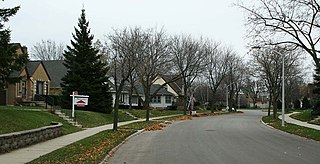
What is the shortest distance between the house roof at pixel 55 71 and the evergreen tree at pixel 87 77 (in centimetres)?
1165

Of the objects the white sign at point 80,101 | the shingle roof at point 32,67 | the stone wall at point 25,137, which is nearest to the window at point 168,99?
the shingle roof at point 32,67

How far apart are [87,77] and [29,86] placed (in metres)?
5.70

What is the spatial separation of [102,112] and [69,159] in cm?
2834

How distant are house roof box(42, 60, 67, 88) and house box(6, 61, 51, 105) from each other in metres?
8.38

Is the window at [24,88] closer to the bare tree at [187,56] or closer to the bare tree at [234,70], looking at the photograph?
the bare tree at [187,56]

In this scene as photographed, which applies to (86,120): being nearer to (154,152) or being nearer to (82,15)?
(82,15)

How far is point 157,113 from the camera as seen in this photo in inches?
2224

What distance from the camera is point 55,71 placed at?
55.6 meters

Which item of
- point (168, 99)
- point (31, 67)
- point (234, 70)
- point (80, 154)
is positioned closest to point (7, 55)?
point (80, 154)

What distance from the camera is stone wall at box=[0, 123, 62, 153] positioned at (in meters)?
14.0

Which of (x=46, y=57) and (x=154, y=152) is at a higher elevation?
(x=46, y=57)

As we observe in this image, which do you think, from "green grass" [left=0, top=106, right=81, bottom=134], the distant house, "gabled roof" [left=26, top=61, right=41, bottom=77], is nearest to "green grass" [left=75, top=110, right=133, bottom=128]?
"green grass" [left=0, top=106, right=81, bottom=134]

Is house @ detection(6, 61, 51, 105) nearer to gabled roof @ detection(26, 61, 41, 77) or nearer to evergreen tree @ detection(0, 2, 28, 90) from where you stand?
gabled roof @ detection(26, 61, 41, 77)

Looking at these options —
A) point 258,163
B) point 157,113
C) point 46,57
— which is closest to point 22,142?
point 258,163
